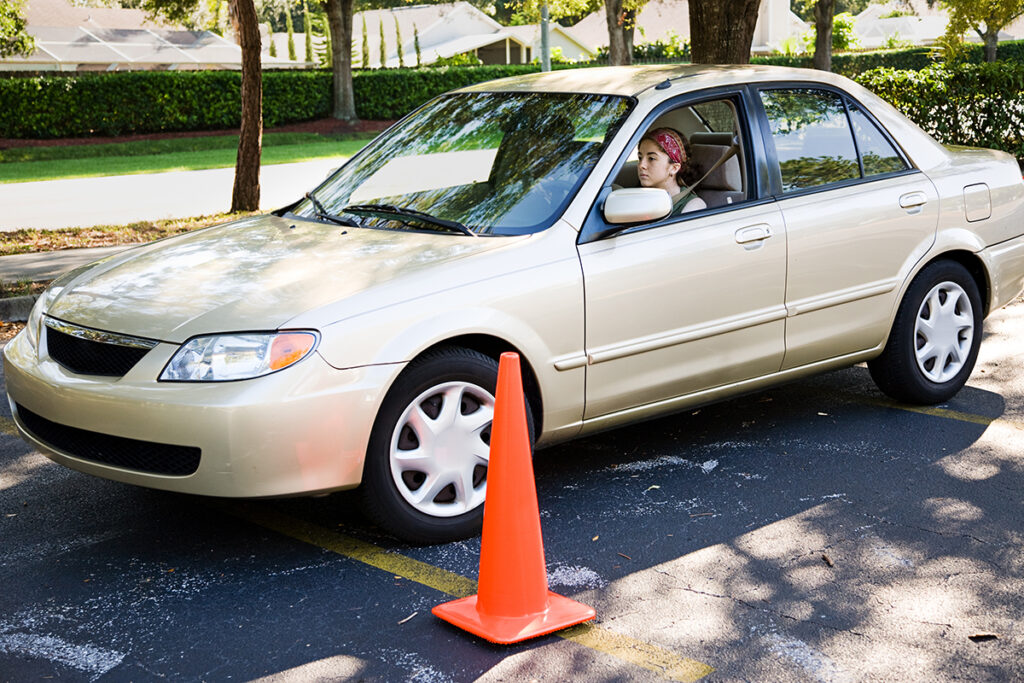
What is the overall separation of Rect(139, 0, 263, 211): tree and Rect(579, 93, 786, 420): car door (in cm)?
973

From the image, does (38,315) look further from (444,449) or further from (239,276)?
(444,449)

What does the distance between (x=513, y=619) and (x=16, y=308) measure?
6415mm

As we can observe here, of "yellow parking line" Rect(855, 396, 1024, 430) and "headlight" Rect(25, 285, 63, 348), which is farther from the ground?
"headlight" Rect(25, 285, 63, 348)

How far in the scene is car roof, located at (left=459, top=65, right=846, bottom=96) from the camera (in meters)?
5.18

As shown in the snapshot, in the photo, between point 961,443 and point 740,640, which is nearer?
point 740,640

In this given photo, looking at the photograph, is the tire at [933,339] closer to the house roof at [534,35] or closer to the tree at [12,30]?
the tree at [12,30]

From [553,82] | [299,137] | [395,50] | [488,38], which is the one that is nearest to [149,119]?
[299,137]

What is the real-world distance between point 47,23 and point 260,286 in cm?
5035

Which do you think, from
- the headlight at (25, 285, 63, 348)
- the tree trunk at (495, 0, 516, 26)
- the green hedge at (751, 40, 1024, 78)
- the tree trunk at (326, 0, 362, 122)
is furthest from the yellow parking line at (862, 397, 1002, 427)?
the tree trunk at (495, 0, 516, 26)

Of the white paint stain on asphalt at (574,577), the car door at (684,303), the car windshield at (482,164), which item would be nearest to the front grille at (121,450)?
the white paint stain on asphalt at (574,577)

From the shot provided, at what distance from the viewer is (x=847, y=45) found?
5869cm

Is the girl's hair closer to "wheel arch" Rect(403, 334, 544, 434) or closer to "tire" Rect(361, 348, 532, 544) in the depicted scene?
"wheel arch" Rect(403, 334, 544, 434)

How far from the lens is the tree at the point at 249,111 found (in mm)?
13852

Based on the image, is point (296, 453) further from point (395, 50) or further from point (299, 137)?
point (395, 50)
